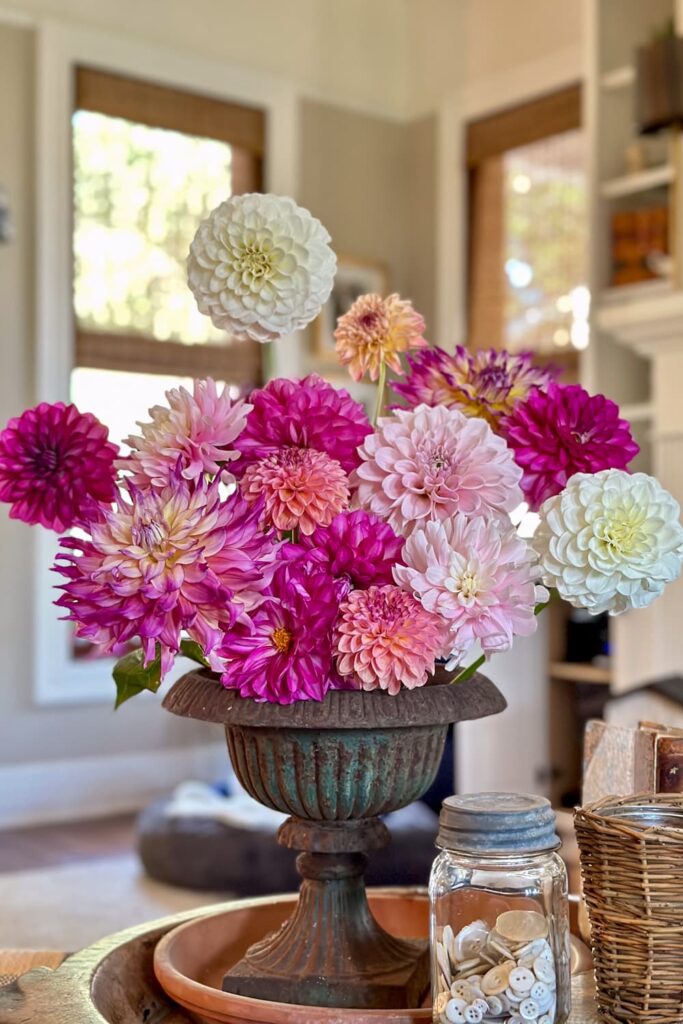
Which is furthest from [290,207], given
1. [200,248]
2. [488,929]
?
[488,929]

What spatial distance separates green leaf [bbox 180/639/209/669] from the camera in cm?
85

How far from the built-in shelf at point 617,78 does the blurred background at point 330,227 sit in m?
0.02

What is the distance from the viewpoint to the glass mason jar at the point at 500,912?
2.37 feet

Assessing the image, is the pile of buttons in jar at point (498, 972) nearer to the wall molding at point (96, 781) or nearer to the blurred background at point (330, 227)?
the blurred background at point (330, 227)

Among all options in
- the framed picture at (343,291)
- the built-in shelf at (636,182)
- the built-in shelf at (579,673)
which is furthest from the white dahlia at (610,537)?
the framed picture at (343,291)

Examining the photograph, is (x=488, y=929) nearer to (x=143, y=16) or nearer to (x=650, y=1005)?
(x=650, y=1005)

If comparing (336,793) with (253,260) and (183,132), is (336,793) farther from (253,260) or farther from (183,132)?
(183,132)

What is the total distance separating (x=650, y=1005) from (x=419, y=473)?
0.35m

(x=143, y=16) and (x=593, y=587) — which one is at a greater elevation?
(x=143, y=16)

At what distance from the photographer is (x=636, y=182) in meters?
4.23

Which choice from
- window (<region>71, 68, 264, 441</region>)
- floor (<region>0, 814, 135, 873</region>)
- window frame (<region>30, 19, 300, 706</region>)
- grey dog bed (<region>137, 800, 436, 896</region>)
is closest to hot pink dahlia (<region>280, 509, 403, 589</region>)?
grey dog bed (<region>137, 800, 436, 896</region>)

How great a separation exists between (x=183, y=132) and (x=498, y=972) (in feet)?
15.7

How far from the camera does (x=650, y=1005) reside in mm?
731

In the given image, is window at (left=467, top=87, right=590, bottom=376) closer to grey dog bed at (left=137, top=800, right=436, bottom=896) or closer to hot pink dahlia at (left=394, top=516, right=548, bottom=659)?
grey dog bed at (left=137, top=800, right=436, bottom=896)
